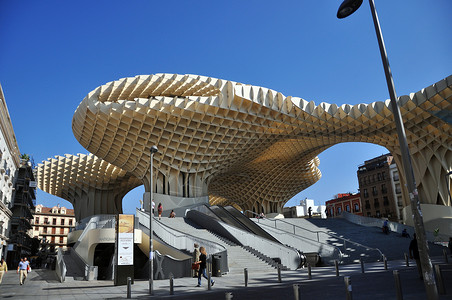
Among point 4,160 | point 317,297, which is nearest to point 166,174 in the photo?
point 4,160

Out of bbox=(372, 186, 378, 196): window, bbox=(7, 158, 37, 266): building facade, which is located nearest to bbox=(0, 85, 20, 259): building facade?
bbox=(7, 158, 37, 266): building facade

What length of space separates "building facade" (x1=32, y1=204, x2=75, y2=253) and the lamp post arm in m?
87.1

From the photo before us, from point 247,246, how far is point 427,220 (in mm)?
21641

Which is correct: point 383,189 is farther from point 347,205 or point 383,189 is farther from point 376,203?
point 347,205

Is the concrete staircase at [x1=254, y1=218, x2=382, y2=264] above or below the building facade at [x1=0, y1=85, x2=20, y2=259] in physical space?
below

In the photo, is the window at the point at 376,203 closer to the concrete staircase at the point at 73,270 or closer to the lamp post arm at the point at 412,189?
the concrete staircase at the point at 73,270

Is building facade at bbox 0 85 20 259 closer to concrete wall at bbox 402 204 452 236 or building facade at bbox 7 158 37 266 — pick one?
building facade at bbox 7 158 37 266

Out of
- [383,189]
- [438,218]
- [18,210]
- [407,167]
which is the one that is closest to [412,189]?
[407,167]

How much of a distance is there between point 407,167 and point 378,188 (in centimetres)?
6804

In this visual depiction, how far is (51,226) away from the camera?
285 feet

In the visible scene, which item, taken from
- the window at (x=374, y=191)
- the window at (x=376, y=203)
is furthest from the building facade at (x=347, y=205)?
the window at (x=374, y=191)

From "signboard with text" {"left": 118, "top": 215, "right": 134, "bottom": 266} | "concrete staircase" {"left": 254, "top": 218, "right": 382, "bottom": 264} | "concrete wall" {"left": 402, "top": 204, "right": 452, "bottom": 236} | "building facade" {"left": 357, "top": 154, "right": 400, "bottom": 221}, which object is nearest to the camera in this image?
"signboard with text" {"left": 118, "top": 215, "right": 134, "bottom": 266}

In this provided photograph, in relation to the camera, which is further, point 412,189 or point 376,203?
point 376,203

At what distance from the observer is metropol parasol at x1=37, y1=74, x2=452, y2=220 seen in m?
31.0
